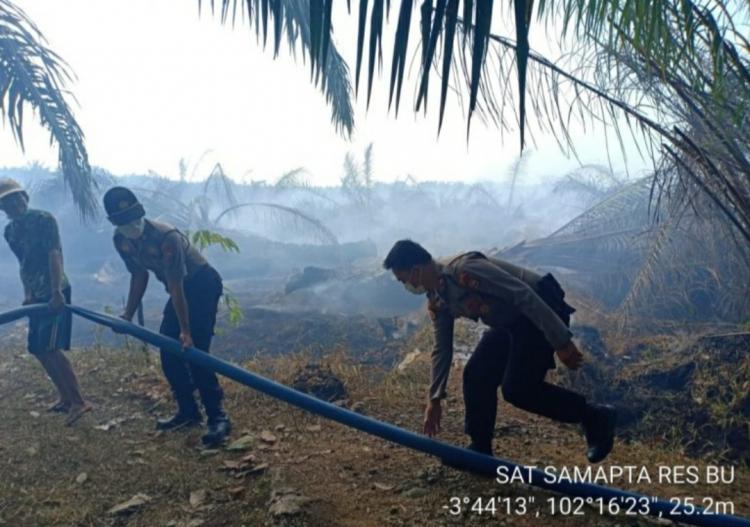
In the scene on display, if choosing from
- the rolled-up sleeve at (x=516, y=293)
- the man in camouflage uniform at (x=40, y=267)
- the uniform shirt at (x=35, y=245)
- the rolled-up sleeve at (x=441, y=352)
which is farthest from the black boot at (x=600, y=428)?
the uniform shirt at (x=35, y=245)

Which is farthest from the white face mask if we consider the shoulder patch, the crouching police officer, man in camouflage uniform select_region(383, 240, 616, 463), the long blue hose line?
the shoulder patch

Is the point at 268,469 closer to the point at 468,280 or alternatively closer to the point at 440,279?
the point at 440,279

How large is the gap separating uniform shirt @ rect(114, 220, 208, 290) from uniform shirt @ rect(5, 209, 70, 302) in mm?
795

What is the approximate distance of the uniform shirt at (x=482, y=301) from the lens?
241cm

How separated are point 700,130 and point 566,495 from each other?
109 inches

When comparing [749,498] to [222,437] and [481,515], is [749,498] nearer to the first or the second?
[481,515]

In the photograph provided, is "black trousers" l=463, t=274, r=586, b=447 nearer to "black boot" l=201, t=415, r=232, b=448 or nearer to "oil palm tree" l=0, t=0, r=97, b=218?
"black boot" l=201, t=415, r=232, b=448

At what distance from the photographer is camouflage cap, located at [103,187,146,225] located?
11.4ft

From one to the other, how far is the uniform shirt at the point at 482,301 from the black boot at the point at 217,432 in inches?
66.3

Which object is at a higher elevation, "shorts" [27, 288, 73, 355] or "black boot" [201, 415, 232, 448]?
"shorts" [27, 288, 73, 355]

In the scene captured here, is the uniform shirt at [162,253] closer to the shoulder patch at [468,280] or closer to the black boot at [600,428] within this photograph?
the shoulder patch at [468,280]

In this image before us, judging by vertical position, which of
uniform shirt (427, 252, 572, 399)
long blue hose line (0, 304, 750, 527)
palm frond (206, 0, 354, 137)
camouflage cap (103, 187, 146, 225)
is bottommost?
long blue hose line (0, 304, 750, 527)

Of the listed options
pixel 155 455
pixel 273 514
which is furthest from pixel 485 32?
pixel 155 455

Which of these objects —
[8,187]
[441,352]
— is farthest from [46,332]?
[441,352]
